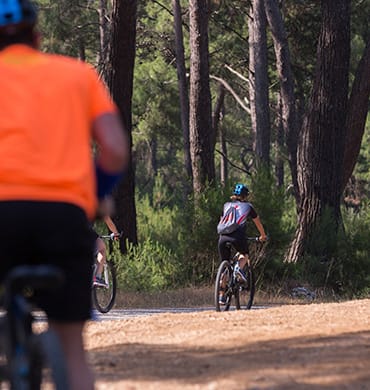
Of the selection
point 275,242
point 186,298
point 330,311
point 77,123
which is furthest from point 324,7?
point 77,123

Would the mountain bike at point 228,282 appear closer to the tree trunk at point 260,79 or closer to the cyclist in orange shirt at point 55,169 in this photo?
the cyclist in orange shirt at point 55,169

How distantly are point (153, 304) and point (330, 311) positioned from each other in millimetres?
6622

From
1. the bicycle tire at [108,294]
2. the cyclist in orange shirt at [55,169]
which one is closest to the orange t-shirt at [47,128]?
the cyclist in orange shirt at [55,169]

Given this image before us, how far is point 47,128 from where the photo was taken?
491 centimetres

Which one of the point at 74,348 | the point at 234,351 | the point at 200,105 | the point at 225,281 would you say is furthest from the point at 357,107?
the point at 74,348

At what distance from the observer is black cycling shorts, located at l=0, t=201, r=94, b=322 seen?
15.9ft

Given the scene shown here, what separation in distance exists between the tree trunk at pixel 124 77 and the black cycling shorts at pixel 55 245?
1935 centimetres

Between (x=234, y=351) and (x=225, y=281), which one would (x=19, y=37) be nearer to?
(x=234, y=351)

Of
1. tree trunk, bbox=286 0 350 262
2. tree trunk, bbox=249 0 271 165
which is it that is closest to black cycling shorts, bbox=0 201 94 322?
tree trunk, bbox=286 0 350 262

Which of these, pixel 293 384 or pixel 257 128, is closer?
pixel 293 384

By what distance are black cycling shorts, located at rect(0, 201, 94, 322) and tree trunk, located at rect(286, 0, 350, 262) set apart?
809 inches

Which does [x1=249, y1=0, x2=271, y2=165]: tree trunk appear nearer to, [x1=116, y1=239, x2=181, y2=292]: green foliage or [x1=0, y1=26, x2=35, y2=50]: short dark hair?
[x1=116, y1=239, x2=181, y2=292]: green foliage

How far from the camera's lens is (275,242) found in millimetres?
24328

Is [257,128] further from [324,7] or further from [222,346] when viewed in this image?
[222,346]
